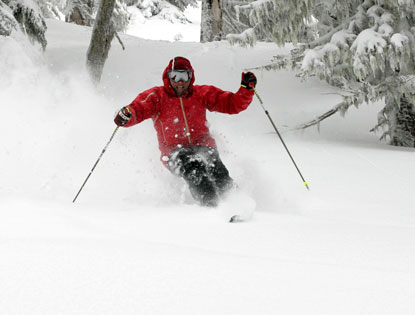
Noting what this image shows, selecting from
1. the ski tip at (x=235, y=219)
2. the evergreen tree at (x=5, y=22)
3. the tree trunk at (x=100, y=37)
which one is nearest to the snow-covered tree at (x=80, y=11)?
the tree trunk at (x=100, y=37)

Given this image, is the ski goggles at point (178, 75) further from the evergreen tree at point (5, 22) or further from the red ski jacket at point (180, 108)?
the evergreen tree at point (5, 22)

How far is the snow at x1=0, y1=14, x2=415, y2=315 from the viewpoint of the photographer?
77.8 inches

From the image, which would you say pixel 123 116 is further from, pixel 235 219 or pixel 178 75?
pixel 235 219

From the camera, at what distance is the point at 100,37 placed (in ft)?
35.5

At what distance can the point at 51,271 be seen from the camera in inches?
84.4

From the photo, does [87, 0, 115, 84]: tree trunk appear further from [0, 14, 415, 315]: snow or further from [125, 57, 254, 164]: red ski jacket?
[125, 57, 254, 164]: red ski jacket

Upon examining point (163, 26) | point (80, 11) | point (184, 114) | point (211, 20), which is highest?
point (80, 11)

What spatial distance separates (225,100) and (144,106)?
0.94 metres

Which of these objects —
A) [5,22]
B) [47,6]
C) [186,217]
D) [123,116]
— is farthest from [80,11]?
[186,217]

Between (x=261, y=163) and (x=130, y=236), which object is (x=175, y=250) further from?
(x=261, y=163)

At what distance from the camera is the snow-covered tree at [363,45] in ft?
25.3

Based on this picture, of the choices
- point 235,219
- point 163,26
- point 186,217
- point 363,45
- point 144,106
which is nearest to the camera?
point 235,219

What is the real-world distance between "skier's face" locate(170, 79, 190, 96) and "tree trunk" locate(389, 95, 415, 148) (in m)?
5.36

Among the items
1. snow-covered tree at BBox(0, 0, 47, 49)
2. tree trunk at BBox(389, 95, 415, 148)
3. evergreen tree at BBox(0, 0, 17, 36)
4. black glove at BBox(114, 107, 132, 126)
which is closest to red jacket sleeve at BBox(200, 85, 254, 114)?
black glove at BBox(114, 107, 132, 126)
